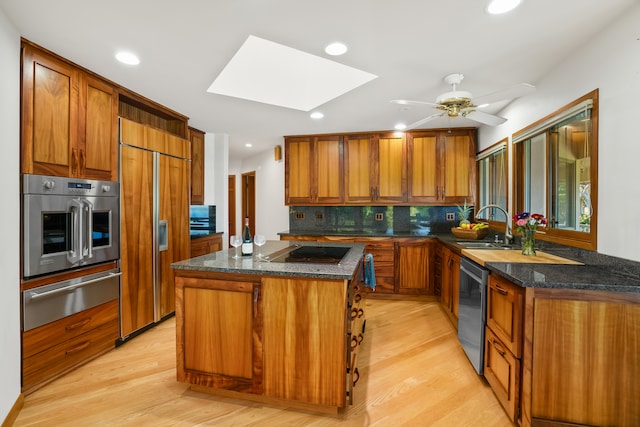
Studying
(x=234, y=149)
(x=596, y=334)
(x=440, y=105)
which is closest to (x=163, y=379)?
(x=596, y=334)

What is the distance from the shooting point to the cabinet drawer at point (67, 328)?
6.49 ft

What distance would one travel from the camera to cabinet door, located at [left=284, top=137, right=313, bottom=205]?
4.56m

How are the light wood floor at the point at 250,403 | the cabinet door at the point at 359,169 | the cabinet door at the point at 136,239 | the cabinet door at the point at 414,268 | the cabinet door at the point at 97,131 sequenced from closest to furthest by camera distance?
the light wood floor at the point at 250,403
the cabinet door at the point at 97,131
the cabinet door at the point at 136,239
the cabinet door at the point at 414,268
the cabinet door at the point at 359,169

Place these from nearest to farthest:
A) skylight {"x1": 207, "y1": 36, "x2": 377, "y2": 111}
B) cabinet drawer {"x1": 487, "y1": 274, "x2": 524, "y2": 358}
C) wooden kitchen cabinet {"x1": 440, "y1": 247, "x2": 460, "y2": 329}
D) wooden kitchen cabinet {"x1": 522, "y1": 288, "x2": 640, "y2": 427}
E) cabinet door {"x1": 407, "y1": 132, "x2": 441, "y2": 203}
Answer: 1. wooden kitchen cabinet {"x1": 522, "y1": 288, "x2": 640, "y2": 427}
2. cabinet drawer {"x1": 487, "y1": 274, "x2": 524, "y2": 358}
3. skylight {"x1": 207, "y1": 36, "x2": 377, "y2": 111}
4. wooden kitchen cabinet {"x1": 440, "y1": 247, "x2": 460, "y2": 329}
5. cabinet door {"x1": 407, "y1": 132, "x2": 441, "y2": 203}

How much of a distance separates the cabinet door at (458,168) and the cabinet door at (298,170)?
196cm

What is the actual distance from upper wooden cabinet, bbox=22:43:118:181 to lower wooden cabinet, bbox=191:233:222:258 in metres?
1.32

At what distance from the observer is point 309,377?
1.76 meters

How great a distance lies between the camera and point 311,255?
2.25m

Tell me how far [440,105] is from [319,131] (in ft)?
7.27

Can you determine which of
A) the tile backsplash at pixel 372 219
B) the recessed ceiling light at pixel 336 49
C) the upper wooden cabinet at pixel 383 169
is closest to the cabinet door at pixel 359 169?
the upper wooden cabinet at pixel 383 169

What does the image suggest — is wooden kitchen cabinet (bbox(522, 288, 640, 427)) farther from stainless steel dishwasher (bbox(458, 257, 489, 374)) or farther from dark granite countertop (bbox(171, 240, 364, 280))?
dark granite countertop (bbox(171, 240, 364, 280))

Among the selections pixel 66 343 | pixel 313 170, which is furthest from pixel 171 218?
pixel 313 170

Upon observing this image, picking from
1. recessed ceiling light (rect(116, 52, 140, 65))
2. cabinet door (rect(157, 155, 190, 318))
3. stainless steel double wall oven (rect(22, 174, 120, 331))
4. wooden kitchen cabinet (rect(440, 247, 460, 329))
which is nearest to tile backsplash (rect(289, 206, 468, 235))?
wooden kitchen cabinet (rect(440, 247, 460, 329))

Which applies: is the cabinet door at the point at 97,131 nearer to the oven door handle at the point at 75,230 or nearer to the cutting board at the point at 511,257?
the oven door handle at the point at 75,230
